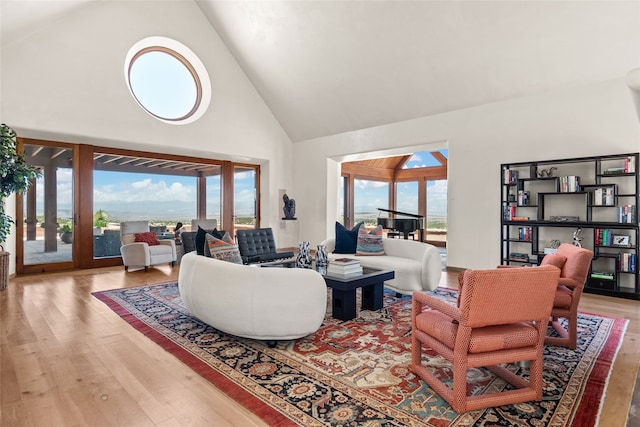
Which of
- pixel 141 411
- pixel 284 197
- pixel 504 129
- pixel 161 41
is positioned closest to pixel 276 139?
pixel 284 197

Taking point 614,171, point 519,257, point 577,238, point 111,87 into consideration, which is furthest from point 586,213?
point 111,87

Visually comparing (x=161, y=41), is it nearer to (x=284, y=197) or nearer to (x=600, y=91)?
(x=284, y=197)

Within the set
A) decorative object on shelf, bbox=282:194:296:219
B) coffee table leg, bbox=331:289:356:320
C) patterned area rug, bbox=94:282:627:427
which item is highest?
decorative object on shelf, bbox=282:194:296:219

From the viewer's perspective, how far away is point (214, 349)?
304cm

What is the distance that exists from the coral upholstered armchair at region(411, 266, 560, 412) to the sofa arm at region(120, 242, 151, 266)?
587cm

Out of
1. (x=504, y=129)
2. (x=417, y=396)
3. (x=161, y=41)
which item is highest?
(x=161, y=41)

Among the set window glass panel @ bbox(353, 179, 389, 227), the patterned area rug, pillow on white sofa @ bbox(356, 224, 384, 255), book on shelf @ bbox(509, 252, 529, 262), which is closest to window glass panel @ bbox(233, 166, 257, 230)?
window glass panel @ bbox(353, 179, 389, 227)

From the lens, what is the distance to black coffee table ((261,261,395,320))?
368 cm

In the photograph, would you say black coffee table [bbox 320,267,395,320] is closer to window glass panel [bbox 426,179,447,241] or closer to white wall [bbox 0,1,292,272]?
white wall [bbox 0,1,292,272]

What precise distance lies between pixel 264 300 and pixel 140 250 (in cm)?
474

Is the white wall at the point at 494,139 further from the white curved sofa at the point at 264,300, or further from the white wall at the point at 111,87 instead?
the white curved sofa at the point at 264,300

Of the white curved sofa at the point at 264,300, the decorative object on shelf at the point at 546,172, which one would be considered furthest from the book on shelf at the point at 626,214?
the white curved sofa at the point at 264,300

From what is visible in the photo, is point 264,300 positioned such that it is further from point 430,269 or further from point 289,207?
point 289,207

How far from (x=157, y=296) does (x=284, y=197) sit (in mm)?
5260
